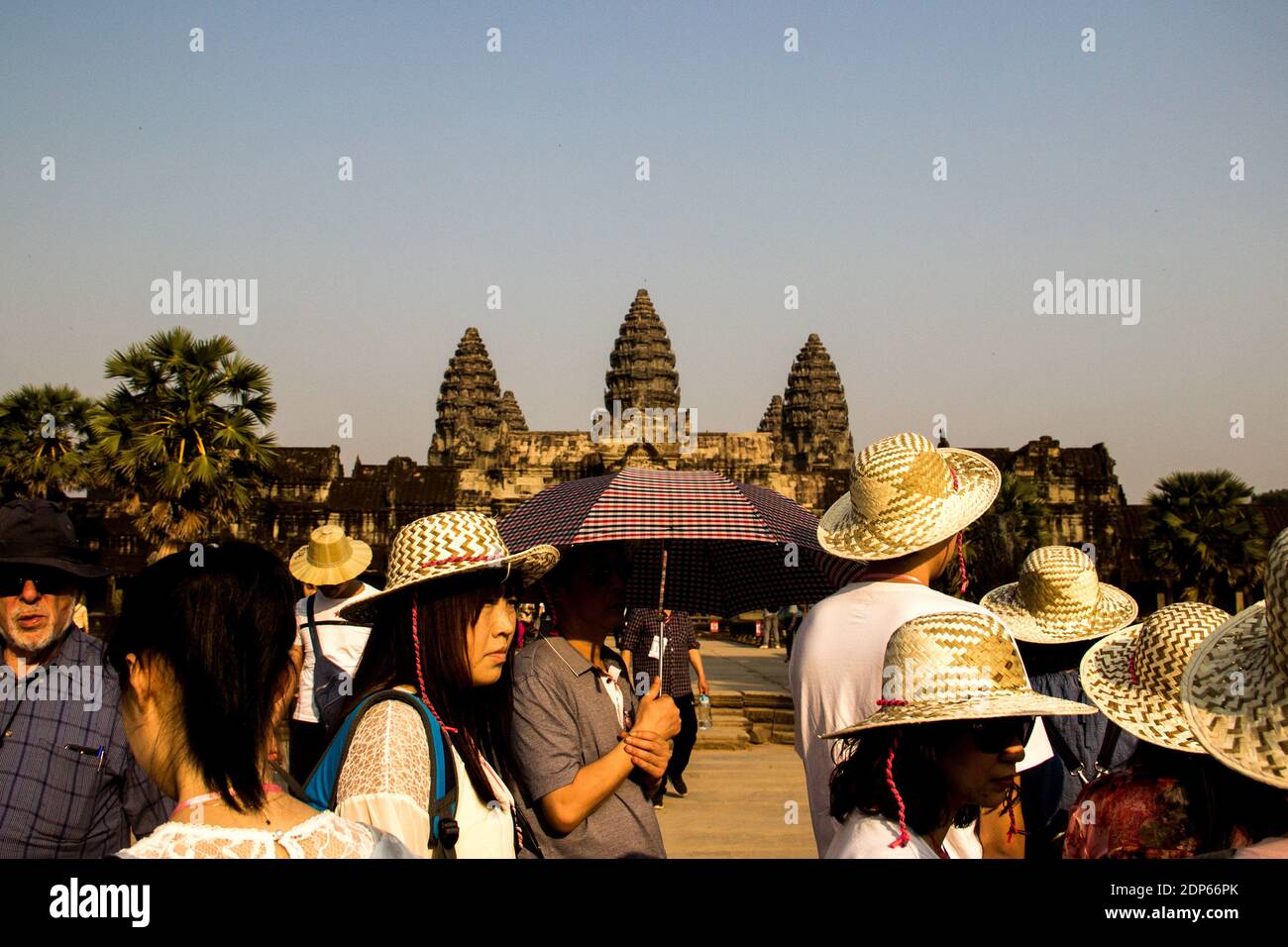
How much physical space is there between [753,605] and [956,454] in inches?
53.2

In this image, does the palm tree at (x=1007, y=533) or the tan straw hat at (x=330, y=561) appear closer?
the tan straw hat at (x=330, y=561)

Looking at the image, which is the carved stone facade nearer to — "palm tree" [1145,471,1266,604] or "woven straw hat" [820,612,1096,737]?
"palm tree" [1145,471,1266,604]

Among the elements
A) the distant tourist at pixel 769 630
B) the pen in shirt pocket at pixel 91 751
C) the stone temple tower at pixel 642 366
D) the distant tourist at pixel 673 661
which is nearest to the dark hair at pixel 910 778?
the pen in shirt pocket at pixel 91 751

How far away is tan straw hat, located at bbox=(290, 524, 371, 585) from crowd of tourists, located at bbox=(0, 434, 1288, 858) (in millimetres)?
2170

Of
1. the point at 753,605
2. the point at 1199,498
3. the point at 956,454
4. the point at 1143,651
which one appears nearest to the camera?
the point at 1143,651

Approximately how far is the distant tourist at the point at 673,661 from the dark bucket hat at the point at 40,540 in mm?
5442

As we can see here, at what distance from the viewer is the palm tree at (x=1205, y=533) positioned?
26.1 metres

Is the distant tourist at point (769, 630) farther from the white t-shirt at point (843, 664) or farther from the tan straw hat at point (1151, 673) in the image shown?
the tan straw hat at point (1151, 673)

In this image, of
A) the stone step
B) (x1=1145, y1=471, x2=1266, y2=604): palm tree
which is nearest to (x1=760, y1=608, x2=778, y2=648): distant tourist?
(x1=1145, y1=471, x2=1266, y2=604): palm tree

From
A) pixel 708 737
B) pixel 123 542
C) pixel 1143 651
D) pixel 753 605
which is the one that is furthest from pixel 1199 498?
pixel 123 542

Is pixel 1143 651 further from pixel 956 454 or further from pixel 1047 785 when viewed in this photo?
pixel 956 454

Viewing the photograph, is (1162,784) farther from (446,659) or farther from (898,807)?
(446,659)

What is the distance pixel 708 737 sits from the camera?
13.6 meters

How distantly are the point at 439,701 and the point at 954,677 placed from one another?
1226 mm
